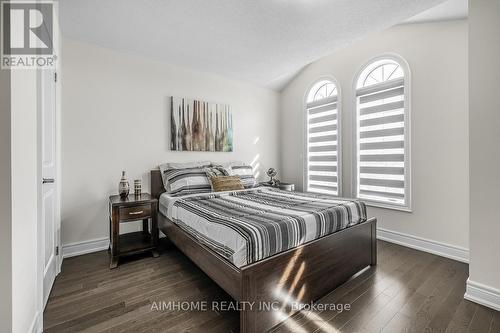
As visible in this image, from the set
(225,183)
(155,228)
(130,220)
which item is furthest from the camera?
(225,183)

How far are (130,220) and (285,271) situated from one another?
1.77 m

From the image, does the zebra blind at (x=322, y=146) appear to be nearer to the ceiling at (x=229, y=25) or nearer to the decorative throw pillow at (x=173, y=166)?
the ceiling at (x=229, y=25)

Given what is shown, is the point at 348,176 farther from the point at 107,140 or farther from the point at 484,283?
the point at 107,140

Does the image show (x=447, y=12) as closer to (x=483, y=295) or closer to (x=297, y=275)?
(x=483, y=295)

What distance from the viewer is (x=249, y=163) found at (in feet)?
→ 13.5

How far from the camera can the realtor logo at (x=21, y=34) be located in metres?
1.00

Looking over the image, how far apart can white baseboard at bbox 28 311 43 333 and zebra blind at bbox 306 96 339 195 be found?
360 centimetres

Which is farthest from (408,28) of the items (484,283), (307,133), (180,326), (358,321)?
(180,326)

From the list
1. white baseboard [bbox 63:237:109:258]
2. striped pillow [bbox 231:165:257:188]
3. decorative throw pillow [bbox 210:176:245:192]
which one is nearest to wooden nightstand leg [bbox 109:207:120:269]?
white baseboard [bbox 63:237:109:258]

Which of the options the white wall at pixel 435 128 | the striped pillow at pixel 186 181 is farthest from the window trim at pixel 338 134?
the striped pillow at pixel 186 181

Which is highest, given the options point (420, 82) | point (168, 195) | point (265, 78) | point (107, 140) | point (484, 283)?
point (265, 78)

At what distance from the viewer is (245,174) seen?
3.48 m

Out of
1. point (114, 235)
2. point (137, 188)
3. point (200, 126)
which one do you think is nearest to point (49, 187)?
point (114, 235)

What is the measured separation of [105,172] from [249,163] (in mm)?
2265
